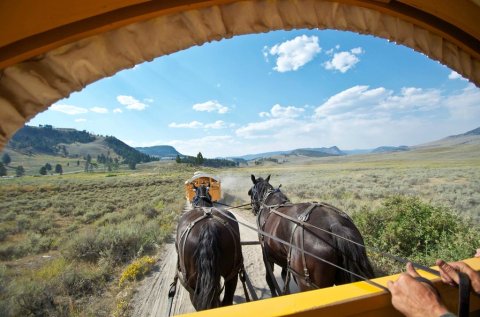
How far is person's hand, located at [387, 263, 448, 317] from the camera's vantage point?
120 cm

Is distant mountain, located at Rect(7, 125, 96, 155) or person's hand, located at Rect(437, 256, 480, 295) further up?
distant mountain, located at Rect(7, 125, 96, 155)

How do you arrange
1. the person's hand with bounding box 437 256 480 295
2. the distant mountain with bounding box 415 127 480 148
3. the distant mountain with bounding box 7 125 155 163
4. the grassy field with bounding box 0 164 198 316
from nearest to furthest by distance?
the person's hand with bounding box 437 256 480 295 → the grassy field with bounding box 0 164 198 316 → the distant mountain with bounding box 415 127 480 148 → the distant mountain with bounding box 7 125 155 163

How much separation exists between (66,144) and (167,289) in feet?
633

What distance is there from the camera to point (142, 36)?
1.08m

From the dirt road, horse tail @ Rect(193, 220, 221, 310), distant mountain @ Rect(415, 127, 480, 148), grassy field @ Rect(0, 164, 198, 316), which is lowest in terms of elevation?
the dirt road

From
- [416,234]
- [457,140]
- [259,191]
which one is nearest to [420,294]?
[259,191]

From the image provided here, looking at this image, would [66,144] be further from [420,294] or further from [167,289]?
[420,294]

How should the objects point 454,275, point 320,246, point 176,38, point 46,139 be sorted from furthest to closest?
point 46,139
point 320,246
point 454,275
point 176,38

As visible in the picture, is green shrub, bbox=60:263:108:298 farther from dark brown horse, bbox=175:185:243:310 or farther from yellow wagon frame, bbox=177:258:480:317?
→ yellow wagon frame, bbox=177:258:480:317

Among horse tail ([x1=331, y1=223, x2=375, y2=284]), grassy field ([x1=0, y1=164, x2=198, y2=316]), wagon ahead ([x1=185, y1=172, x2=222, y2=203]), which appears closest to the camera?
horse tail ([x1=331, y1=223, x2=375, y2=284])

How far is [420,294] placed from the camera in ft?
4.08

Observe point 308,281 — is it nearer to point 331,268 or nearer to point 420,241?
point 331,268

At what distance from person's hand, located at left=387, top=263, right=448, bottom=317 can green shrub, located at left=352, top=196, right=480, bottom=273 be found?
18.0 feet

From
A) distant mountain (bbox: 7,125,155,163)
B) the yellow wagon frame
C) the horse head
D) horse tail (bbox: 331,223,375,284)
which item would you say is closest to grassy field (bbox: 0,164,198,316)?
the horse head
